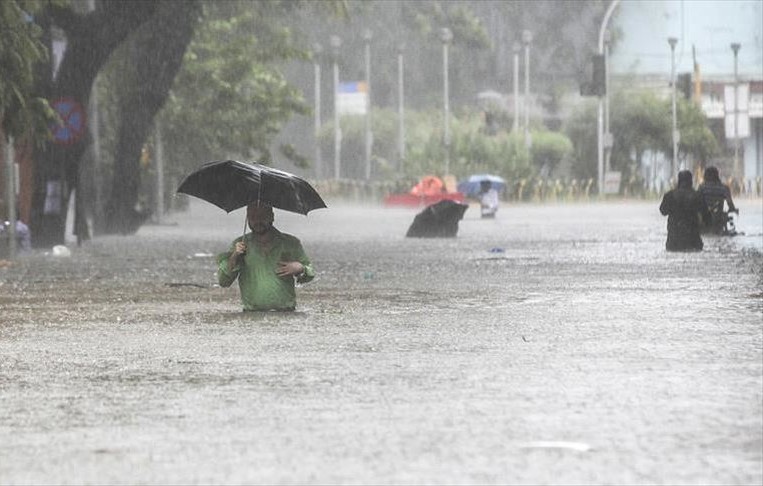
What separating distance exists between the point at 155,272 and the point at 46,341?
12.3 metres

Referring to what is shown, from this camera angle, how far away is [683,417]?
1121cm

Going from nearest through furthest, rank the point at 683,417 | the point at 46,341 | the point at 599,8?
1. the point at 683,417
2. the point at 46,341
3. the point at 599,8

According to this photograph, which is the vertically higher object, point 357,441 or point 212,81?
point 212,81

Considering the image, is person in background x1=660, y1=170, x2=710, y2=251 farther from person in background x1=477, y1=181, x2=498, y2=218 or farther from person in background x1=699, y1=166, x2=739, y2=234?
person in background x1=477, y1=181, x2=498, y2=218

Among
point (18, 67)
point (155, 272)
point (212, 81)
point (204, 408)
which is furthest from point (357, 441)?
point (212, 81)

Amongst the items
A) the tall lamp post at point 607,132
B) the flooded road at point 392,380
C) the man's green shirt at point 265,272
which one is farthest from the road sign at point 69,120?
the tall lamp post at point 607,132

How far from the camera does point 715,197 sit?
A: 38.8 metres

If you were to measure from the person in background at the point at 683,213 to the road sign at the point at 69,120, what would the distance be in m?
10.2

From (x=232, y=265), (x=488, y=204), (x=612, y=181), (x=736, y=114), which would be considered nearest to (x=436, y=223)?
(x=488, y=204)

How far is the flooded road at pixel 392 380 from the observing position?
381 inches

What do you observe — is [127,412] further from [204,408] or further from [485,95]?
[485,95]

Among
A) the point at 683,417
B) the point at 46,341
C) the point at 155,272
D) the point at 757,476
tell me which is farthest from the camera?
the point at 155,272

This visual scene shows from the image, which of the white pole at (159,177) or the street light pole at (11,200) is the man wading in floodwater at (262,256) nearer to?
the street light pole at (11,200)

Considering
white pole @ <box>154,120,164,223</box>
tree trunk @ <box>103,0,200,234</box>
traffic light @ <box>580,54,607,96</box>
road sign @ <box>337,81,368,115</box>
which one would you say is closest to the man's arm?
tree trunk @ <box>103,0,200,234</box>
